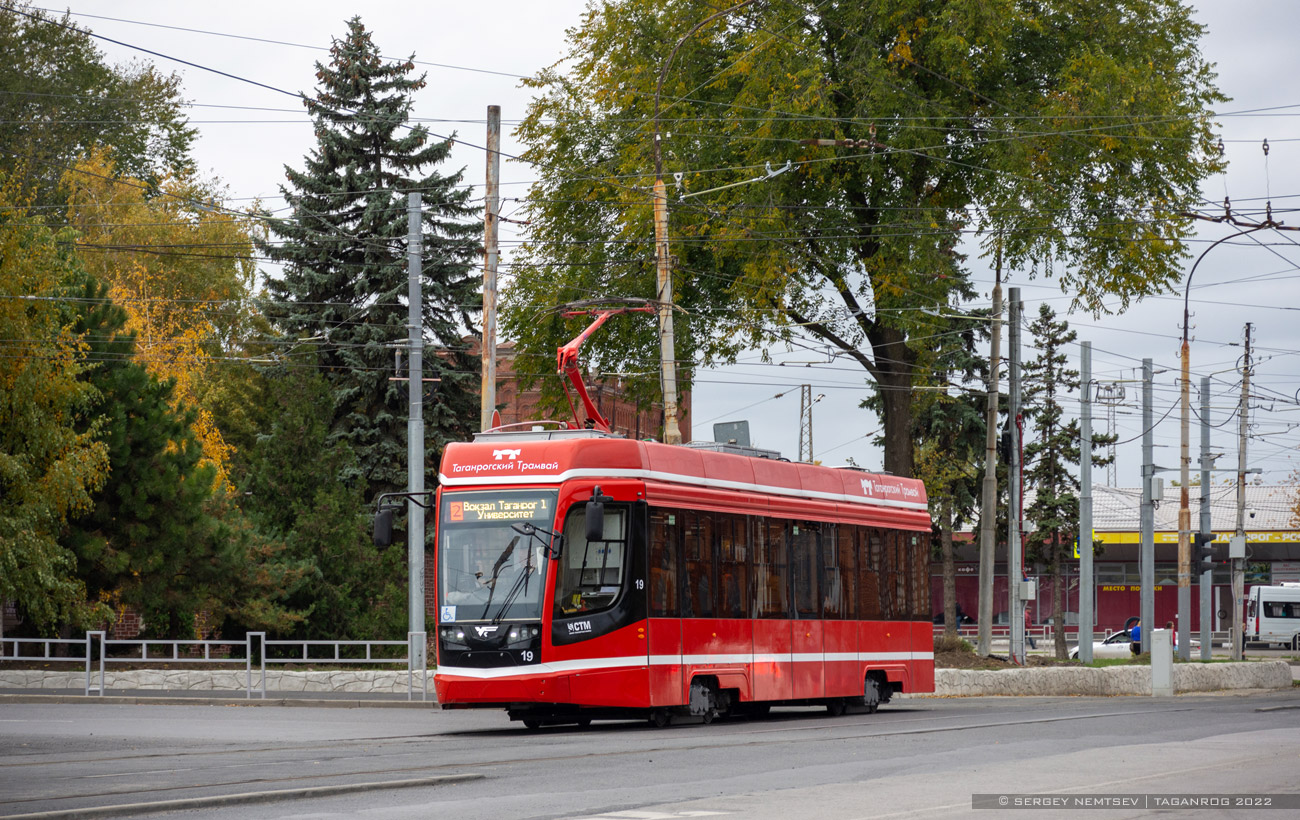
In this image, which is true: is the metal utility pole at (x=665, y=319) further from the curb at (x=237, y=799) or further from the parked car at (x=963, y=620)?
the parked car at (x=963, y=620)

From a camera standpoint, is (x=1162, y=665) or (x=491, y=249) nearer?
(x=491, y=249)

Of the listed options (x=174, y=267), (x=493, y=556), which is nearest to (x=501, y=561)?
(x=493, y=556)

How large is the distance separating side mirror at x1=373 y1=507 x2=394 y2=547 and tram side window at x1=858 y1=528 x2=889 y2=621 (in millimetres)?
8138

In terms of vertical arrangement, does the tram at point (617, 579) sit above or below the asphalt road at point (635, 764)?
above

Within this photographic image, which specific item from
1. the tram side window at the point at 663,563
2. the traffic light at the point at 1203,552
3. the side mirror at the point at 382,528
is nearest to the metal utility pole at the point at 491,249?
the side mirror at the point at 382,528

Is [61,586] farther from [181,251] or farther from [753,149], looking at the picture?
[181,251]

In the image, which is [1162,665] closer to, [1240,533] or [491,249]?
[491,249]

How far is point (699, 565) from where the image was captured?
67.8 ft

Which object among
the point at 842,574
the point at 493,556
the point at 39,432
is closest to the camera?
the point at 493,556

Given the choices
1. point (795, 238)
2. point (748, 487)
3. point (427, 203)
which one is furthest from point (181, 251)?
point (748, 487)

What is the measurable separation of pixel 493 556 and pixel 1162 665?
1885 cm

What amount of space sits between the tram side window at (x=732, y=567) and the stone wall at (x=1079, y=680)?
37.1ft

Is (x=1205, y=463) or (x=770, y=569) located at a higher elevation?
(x=1205, y=463)

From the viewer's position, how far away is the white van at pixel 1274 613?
75.8 m
